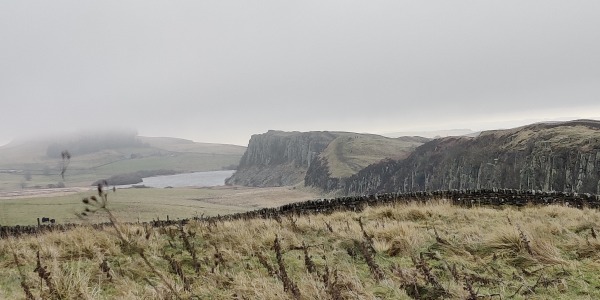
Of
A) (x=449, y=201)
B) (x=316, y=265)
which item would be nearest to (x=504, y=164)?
(x=449, y=201)

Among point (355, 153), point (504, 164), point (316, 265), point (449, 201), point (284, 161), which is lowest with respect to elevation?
point (284, 161)

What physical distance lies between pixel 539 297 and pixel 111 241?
257 inches

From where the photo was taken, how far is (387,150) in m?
122

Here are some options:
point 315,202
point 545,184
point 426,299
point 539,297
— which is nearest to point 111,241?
point 426,299

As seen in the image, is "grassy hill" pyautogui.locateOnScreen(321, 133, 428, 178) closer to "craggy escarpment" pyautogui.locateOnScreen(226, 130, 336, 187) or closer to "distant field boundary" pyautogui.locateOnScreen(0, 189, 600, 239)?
"craggy escarpment" pyautogui.locateOnScreen(226, 130, 336, 187)

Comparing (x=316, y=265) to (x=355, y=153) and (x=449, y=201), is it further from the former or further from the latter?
(x=355, y=153)

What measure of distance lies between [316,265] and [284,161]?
177 metres

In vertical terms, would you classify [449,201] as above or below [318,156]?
above

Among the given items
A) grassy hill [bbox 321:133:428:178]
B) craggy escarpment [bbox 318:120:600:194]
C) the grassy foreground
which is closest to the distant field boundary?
the grassy foreground

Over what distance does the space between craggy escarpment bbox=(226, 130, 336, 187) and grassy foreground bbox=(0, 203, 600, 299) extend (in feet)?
463

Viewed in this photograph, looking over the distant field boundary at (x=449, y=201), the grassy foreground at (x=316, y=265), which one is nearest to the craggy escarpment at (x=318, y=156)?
the distant field boundary at (x=449, y=201)

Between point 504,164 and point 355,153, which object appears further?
point 355,153

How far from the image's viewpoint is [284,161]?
600 feet

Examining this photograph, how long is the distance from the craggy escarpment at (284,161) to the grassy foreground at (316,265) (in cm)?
14116
